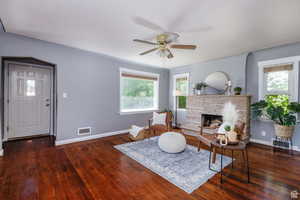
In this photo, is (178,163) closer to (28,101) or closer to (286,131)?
(286,131)

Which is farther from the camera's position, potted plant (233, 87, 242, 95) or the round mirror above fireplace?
the round mirror above fireplace

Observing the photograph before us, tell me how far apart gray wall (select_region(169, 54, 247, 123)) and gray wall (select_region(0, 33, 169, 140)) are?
2135mm

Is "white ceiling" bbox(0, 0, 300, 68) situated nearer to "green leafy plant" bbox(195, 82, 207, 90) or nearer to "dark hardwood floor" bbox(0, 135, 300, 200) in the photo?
"green leafy plant" bbox(195, 82, 207, 90)

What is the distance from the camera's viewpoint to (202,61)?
4.64 metres

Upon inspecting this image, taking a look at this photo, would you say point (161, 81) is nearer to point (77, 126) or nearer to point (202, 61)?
point (202, 61)

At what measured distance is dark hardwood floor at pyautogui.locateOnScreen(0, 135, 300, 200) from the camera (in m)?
1.67

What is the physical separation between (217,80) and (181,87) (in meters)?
1.51

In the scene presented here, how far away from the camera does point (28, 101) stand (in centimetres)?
390

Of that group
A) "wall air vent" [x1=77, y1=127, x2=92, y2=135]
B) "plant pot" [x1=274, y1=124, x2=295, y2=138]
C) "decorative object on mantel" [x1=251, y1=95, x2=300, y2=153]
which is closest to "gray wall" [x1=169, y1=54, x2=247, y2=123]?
"decorative object on mantel" [x1=251, y1=95, x2=300, y2=153]

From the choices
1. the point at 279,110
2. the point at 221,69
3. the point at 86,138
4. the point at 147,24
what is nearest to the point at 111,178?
the point at 86,138

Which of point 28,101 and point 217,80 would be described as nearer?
point 28,101

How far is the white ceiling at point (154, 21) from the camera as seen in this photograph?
184cm

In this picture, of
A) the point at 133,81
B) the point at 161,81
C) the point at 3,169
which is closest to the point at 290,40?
the point at 161,81

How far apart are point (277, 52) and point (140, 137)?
4.06 meters
